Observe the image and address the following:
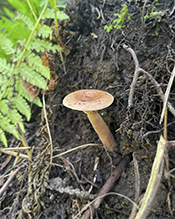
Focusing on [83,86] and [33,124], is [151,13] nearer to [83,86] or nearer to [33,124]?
[83,86]

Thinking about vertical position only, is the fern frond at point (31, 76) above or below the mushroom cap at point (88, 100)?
above

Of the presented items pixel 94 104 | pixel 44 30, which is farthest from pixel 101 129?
pixel 44 30

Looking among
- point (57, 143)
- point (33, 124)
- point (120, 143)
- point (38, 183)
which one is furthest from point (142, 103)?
point (33, 124)

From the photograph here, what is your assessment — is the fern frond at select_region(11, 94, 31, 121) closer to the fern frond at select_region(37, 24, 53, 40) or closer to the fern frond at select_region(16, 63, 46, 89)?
the fern frond at select_region(16, 63, 46, 89)

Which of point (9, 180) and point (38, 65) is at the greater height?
point (38, 65)

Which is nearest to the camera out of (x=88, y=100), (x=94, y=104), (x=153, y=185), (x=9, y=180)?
(x=153, y=185)

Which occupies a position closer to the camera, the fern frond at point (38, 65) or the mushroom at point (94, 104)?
the mushroom at point (94, 104)

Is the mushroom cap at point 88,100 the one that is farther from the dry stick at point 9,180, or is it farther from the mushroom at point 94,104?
the dry stick at point 9,180

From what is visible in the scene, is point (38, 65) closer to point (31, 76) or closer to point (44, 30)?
point (31, 76)

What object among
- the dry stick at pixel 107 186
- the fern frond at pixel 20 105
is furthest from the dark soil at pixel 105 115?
the fern frond at pixel 20 105
